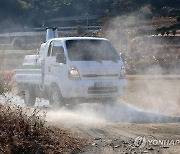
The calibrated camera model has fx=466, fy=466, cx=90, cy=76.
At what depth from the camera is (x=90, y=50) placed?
1298 cm

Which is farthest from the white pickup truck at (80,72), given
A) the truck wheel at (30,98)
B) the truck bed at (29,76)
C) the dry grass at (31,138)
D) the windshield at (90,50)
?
the dry grass at (31,138)

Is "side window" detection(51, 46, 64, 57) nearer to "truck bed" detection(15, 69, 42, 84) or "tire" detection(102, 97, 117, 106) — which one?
"truck bed" detection(15, 69, 42, 84)

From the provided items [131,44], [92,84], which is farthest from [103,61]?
[131,44]

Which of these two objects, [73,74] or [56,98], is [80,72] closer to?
[73,74]

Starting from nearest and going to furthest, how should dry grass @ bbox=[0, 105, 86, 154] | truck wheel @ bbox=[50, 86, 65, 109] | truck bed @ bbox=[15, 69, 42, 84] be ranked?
dry grass @ bbox=[0, 105, 86, 154] → truck wheel @ bbox=[50, 86, 65, 109] → truck bed @ bbox=[15, 69, 42, 84]

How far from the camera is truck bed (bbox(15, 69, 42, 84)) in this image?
14164 millimetres

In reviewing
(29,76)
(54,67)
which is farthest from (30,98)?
(54,67)

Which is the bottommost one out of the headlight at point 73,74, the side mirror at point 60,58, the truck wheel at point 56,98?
the truck wheel at point 56,98

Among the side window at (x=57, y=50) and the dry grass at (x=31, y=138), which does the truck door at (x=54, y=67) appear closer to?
the side window at (x=57, y=50)

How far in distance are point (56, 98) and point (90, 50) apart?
65.5 inches

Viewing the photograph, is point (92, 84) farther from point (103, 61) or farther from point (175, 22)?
point (175, 22)

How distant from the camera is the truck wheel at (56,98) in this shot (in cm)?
1237

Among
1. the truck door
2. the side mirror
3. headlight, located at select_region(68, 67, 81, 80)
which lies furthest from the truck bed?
headlight, located at select_region(68, 67, 81, 80)

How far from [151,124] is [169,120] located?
0.69 m
